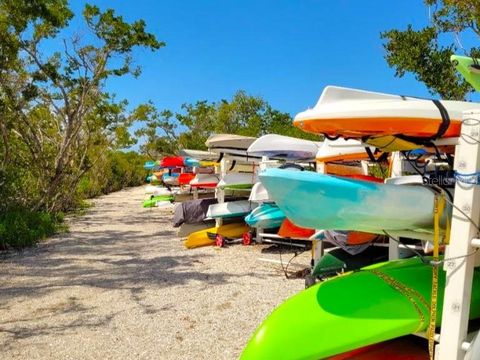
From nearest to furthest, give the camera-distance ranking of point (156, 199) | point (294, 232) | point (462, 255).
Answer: point (462, 255), point (294, 232), point (156, 199)

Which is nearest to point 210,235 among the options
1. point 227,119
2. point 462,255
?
point 462,255

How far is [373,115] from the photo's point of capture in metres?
2.38

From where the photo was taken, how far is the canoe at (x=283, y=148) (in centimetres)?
809

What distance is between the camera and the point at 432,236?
2416 mm

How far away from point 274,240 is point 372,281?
6.37 m

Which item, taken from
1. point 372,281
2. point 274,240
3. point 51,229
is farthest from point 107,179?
point 372,281

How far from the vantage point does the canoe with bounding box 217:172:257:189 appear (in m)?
9.57

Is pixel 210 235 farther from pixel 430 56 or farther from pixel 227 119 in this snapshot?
pixel 227 119

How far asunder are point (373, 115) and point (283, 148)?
5695 millimetres

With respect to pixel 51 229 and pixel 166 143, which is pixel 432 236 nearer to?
pixel 51 229

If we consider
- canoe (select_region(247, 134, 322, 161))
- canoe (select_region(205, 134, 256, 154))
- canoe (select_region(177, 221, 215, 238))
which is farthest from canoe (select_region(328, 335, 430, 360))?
canoe (select_region(177, 221, 215, 238))

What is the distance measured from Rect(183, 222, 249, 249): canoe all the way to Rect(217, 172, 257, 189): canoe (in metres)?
0.89

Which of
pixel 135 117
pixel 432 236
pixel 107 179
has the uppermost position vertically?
pixel 135 117

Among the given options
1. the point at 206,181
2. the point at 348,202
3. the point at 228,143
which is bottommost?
the point at 206,181
